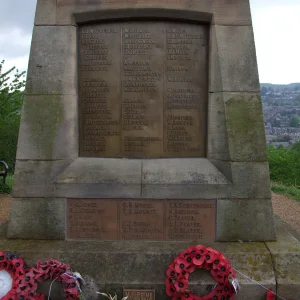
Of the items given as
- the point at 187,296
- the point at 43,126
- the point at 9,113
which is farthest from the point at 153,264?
the point at 9,113

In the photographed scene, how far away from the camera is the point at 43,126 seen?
16.2 ft

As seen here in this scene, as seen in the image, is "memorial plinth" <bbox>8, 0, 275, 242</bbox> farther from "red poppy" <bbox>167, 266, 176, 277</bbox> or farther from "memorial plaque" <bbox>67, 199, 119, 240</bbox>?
"red poppy" <bbox>167, 266, 176, 277</bbox>

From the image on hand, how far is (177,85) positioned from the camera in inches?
199

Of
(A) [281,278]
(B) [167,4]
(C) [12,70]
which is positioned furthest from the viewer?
(C) [12,70]

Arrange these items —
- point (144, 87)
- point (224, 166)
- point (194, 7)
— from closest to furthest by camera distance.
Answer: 1. point (194, 7)
2. point (224, 166)
3. point (144, 87)

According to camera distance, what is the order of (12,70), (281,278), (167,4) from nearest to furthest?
(281,278) < (167,4) < (12,70)

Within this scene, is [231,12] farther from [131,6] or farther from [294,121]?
[294,121]

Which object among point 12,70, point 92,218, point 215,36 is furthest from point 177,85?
point 12,70

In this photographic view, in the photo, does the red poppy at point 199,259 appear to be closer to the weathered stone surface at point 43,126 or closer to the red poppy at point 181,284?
the red poppy at point 181,284

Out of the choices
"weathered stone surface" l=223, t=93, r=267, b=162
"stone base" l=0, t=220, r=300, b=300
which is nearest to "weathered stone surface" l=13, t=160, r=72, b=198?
"stone base" l=0, t=220, r=300, b=300

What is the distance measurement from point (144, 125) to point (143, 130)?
0.07 metres

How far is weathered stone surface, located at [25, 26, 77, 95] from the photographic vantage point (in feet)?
16.2

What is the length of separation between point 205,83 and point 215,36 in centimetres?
60

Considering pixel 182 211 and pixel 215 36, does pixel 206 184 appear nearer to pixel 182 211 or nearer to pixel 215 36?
pixel 182 211
